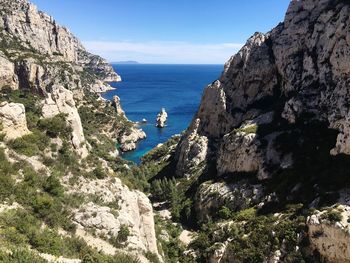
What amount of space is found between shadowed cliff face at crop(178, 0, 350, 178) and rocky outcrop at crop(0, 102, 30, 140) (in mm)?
→ 36135

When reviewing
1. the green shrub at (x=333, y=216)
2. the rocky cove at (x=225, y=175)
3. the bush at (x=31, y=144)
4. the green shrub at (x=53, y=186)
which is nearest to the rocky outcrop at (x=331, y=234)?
the green shrub at (x=333, y=216)

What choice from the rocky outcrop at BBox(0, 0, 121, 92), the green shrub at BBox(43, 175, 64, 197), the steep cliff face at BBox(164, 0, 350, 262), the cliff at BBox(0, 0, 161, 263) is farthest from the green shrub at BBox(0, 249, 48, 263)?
the rocky outcrop at BBox(0, 0, 121, 92)

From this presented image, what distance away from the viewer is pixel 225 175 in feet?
222

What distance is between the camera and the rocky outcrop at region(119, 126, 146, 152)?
133500 mm

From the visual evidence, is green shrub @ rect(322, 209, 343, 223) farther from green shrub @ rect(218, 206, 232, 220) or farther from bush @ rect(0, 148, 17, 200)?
bush @ rect(0, 148, 17, 200)

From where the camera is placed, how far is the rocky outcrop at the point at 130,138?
133500 millimetres

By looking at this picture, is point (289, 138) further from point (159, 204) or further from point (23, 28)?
point (23, 28)

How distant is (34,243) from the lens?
2816cm

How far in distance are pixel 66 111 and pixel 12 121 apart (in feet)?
33.9

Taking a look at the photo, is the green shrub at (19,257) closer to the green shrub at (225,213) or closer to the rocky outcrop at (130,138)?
the green shrub at (225,213)

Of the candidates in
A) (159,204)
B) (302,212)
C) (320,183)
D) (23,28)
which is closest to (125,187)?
(302,212)

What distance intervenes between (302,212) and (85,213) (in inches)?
1029

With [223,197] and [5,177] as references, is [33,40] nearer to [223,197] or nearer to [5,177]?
[223,197]

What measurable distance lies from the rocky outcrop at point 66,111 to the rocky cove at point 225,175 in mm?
192
